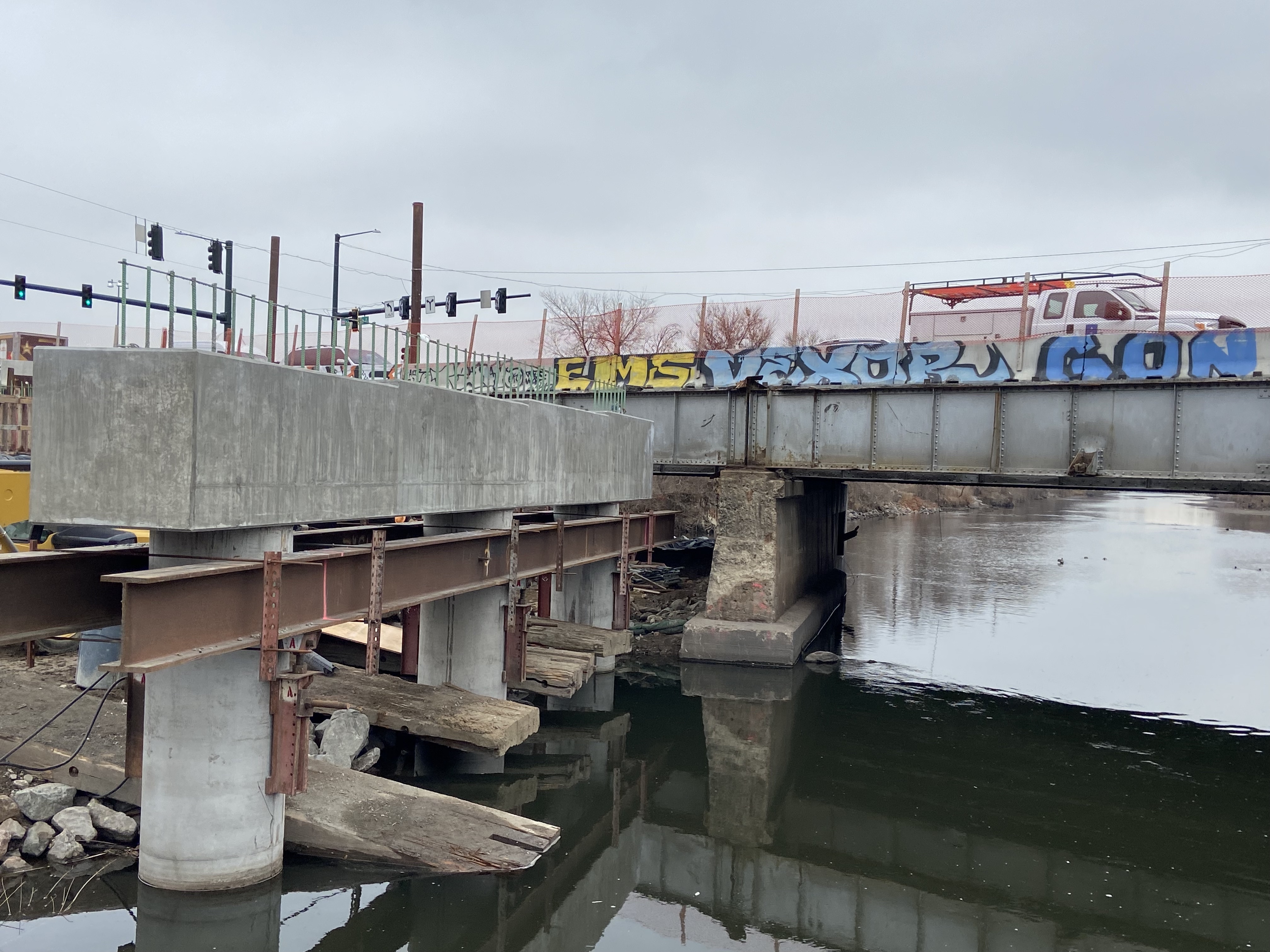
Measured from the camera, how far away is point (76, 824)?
29.3 ft

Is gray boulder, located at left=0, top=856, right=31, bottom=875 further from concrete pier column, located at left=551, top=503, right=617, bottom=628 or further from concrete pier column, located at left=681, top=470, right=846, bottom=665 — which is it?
concrete pier column, located at left=681, top=470, right=846, bottom=665

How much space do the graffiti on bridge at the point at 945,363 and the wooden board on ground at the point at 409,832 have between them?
46.0 feet

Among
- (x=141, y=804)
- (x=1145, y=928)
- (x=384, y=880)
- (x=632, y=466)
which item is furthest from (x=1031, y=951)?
(x=632, y=466)

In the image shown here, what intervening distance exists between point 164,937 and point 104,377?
470 cm

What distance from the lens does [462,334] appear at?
3953 cm

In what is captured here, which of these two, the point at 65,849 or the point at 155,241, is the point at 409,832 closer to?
the point at 65,849

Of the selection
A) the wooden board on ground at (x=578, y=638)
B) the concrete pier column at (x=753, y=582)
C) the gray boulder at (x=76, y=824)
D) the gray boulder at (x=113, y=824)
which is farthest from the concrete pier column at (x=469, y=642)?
the concrete pier column at (x=753, y=582)

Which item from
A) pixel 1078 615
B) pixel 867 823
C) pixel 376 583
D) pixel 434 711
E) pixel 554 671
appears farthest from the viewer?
pixel 1078 615

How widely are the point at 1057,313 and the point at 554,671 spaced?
15.5 meters

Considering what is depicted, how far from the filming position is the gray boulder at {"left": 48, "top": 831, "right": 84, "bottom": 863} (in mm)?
8680

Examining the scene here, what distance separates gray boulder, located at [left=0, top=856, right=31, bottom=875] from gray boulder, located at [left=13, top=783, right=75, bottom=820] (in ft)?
1.42

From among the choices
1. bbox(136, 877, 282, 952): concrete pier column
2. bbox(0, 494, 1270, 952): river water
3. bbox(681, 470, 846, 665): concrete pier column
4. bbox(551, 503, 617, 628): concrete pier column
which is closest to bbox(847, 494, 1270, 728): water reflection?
bbox(0, 494, 1270, 952): river water

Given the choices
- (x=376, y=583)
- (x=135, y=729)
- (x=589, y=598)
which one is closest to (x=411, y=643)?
(x=376, y=583)

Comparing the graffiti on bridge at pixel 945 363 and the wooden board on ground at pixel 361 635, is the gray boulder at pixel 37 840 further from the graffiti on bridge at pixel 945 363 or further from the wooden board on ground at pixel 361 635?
the graffiti on bridge at pixel 945 363
